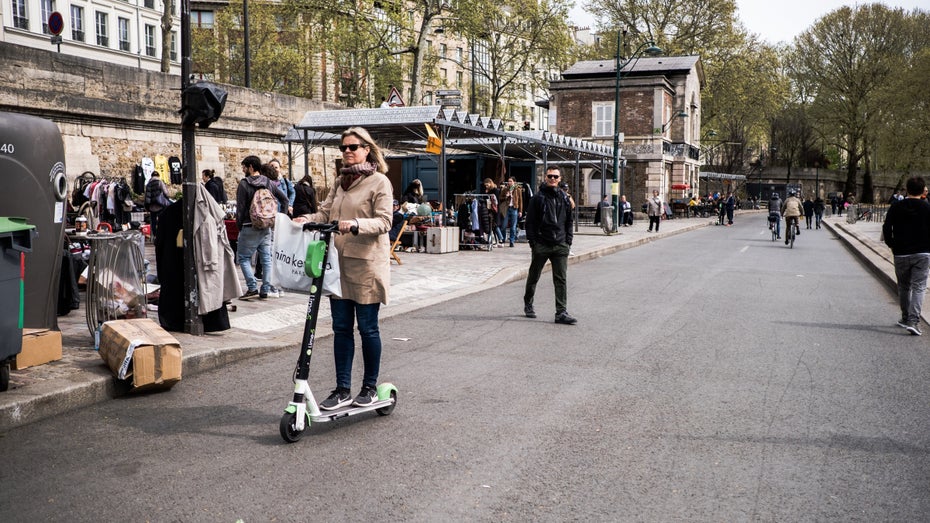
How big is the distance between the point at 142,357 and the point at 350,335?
1.69 metres

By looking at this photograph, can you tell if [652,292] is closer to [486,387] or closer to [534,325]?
[534,325]

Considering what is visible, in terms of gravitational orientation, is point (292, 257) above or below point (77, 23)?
below

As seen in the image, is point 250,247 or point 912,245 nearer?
point 912,245

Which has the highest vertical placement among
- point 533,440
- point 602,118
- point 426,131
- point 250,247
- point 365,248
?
point 602,118

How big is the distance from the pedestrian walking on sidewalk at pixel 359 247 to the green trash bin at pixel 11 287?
1.86 m

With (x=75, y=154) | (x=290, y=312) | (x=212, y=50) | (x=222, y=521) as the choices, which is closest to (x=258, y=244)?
(x=290, y=312)

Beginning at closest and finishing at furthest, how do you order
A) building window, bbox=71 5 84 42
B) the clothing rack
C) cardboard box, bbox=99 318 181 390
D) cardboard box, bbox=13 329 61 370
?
cardboard box, bbox=99 318 181 390 < cardboard box, bbox=13 329 61 370 < the clothing rack < building window, bbox=71 5 84 42

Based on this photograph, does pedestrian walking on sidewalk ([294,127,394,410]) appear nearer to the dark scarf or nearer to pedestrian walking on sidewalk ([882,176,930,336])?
the dark scarf

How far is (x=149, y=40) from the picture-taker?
54438mm

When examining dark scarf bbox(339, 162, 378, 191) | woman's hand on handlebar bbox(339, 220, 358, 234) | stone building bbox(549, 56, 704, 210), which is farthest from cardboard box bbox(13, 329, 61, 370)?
stone building bbox(549, 56, 704, 210)

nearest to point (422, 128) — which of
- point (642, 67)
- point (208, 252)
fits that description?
point (208, 252)

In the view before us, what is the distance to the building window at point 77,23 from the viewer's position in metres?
48.0

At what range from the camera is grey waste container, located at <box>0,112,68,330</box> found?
5.73 metres

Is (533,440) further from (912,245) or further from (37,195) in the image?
(912,245)
